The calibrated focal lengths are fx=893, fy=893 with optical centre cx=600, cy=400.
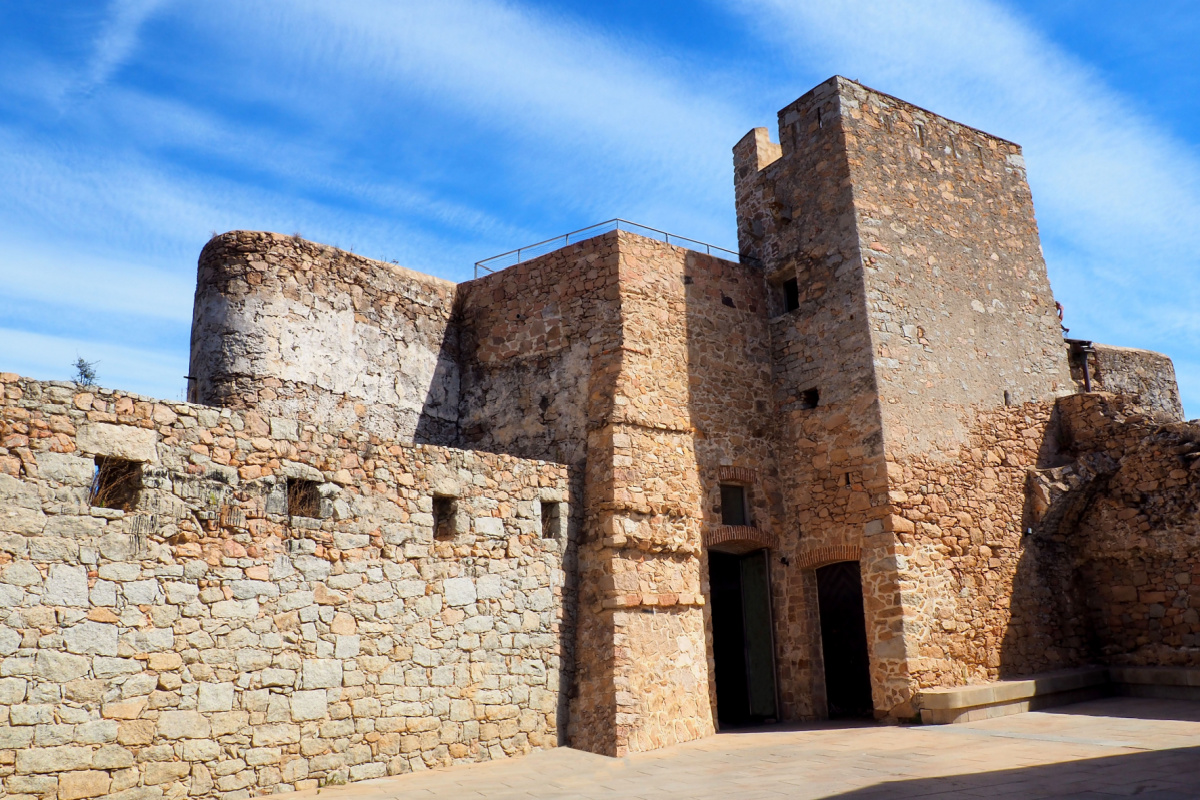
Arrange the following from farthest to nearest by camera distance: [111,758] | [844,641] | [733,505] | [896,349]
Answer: [733,505], [896,349], [844,641], [111,758]

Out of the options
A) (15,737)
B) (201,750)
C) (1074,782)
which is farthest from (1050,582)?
(15,737)

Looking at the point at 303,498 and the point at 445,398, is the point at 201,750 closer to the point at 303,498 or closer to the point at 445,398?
the point at 303,498

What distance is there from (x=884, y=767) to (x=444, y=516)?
4.92m

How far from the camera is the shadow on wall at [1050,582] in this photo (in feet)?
39.2

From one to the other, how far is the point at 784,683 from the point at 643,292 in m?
5.45

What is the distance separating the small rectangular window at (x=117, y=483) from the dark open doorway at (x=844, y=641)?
829cm

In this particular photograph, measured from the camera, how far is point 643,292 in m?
11.5

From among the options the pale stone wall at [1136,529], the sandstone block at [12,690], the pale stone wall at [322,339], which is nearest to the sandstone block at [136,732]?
the sandstone block at [12,690]

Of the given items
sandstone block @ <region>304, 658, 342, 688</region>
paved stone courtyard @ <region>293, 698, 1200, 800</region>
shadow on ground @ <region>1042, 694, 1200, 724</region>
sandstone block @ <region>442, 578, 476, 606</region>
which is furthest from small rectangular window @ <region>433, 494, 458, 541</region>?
shadow on ground @ <region>1042, 694, 1200, 724</region>

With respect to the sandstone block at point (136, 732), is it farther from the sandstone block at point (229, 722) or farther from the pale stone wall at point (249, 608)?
the sandstone block at point (229, 722)

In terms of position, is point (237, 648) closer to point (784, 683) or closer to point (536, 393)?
point (536, 393)

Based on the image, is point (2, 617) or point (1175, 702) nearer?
point (2, 617)

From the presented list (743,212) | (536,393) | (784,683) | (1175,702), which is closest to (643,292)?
(536,393)

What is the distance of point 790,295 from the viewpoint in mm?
13148
